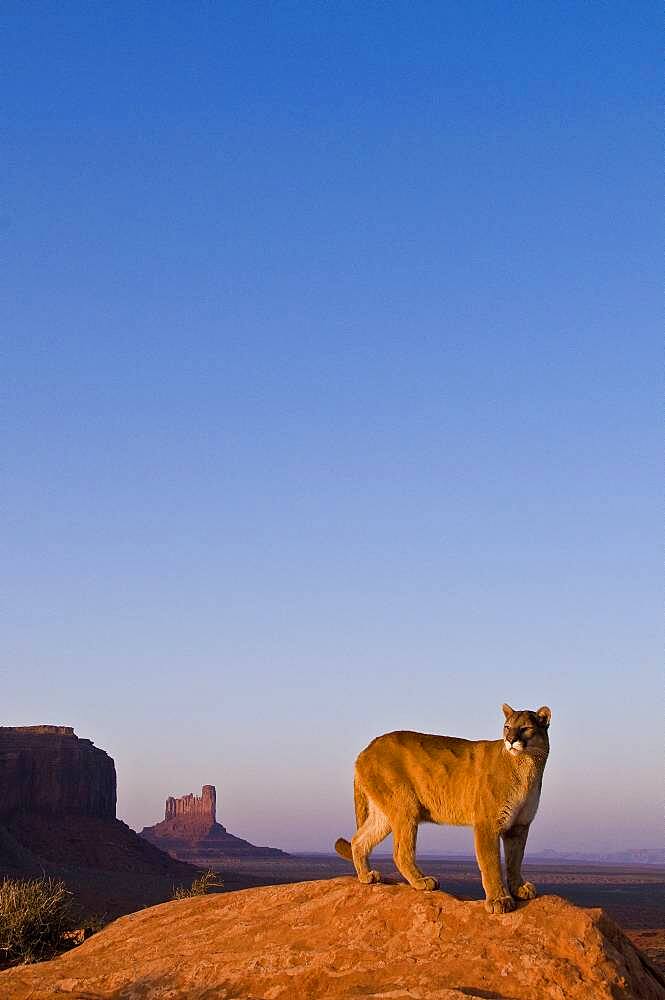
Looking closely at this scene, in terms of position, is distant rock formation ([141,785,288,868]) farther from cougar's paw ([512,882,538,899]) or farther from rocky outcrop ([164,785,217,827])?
cougar's paw ([512,882,538,899])

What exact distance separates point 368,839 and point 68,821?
273 ft

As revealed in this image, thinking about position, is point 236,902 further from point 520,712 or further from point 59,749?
point 59,749

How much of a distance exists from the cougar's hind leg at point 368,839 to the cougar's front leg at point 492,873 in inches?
50.1

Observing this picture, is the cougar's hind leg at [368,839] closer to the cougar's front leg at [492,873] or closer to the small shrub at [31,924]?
the cougar's front leg at [492,873]

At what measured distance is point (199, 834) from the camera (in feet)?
570

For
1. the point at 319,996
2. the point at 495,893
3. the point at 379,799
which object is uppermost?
the point at 379,799

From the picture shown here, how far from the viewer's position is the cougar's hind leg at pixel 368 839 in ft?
35.7

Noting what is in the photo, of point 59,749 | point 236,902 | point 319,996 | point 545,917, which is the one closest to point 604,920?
point 545,917

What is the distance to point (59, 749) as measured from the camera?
311ft

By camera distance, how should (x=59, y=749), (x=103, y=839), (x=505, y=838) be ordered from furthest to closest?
(x=59, y=749)
(x=103, y=839)
(x=505, y=838)

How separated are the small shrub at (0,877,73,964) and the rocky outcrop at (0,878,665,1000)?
4.66m

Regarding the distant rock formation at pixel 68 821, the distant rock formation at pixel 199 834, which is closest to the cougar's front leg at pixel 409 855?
the distant rock formation at pixel 68 821

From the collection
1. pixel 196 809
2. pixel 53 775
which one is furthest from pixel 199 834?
pixel 53 775

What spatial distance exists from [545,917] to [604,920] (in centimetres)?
56
